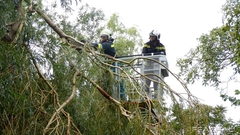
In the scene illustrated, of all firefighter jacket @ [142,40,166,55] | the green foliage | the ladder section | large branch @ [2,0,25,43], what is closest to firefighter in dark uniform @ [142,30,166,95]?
firefighter jacket @ [142,40,166,55]

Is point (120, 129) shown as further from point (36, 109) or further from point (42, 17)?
point (42, 17)

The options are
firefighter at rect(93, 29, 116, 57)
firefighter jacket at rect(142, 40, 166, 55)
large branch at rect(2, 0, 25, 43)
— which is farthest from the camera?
firefighter jacket at rect(142, 40, 166, 55)

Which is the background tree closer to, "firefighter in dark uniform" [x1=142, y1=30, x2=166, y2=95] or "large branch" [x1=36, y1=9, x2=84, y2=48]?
"large branch" [x1=36, y1=9, x2=84, y2=48]

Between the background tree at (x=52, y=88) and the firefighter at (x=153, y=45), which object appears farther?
the firefighter at (x=153, y=45)

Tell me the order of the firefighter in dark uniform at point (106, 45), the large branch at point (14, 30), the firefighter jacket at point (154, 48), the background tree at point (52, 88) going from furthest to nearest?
the firefighter jacket at point (154, 48), the firefighter in dark uniform at point (106, 45), the large branch at point (14, 30), the background tree at point (52, 88)

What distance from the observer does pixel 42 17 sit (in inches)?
166

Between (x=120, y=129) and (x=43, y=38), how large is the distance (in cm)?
106

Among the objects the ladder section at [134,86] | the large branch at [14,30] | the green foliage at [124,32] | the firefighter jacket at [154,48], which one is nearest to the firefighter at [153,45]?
the firefighter jacket at [154,48]

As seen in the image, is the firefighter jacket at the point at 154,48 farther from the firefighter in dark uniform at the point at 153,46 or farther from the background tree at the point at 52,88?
the background tree at the point at 52,88

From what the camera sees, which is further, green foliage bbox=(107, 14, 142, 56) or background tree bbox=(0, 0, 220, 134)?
green foliage bbox=(107, 14, 142, 56)

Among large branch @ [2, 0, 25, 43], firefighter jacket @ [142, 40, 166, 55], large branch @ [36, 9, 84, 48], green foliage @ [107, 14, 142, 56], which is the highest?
green foliage @ [107, 14, 142, 56]

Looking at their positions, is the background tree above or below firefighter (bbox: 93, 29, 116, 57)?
below

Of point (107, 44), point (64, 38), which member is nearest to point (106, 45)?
point (107, 44)

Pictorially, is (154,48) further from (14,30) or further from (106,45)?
(14,30)
